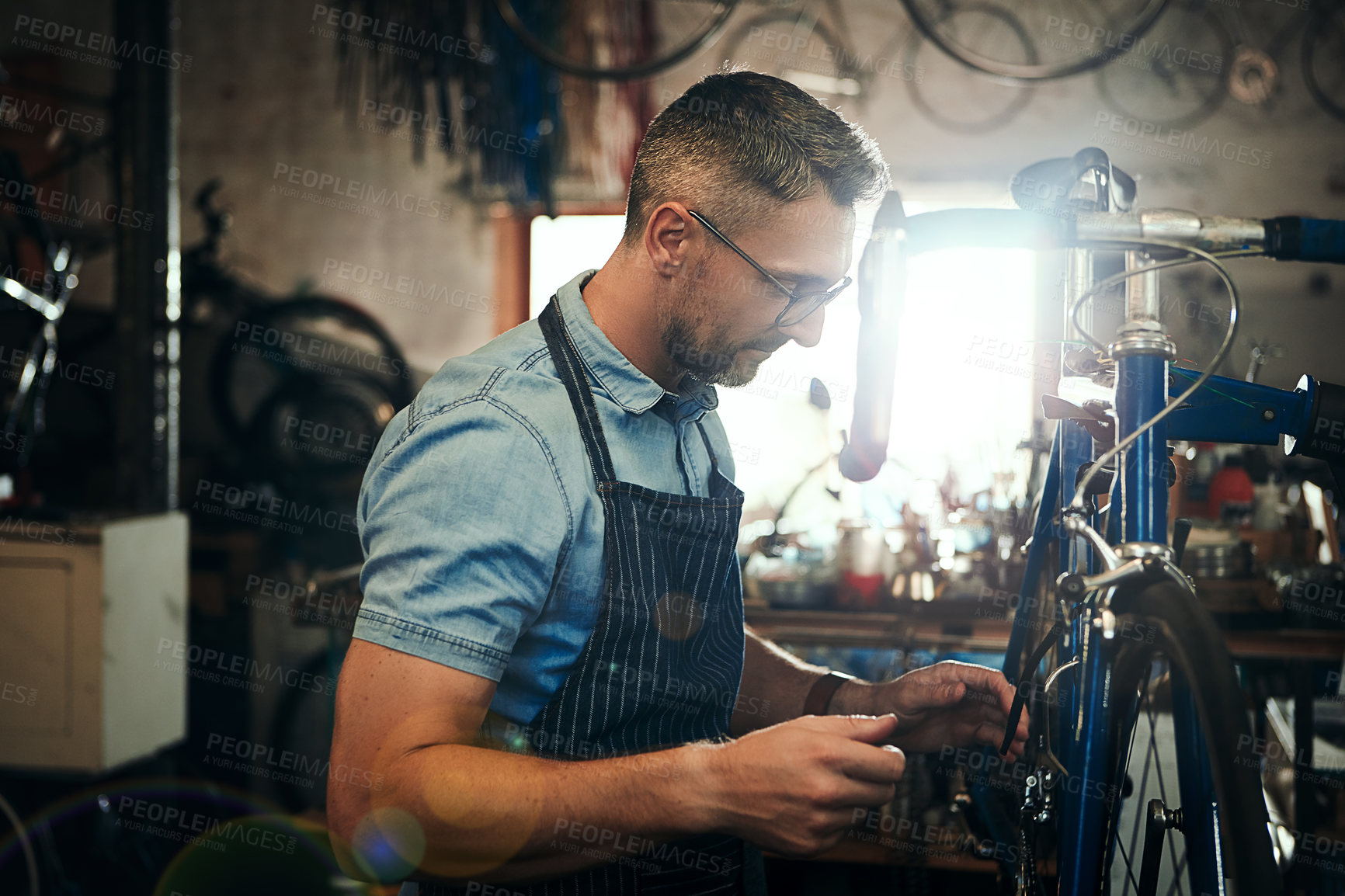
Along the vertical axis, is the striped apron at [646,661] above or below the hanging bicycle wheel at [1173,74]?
below

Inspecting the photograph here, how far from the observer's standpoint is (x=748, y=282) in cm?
128

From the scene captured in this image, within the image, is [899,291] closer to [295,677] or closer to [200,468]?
[295,677]

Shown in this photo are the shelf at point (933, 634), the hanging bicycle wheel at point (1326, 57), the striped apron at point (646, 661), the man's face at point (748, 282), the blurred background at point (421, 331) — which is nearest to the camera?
the striped apron at point (646, 661)

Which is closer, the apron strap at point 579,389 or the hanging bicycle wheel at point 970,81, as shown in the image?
the apron strap at point 579,389

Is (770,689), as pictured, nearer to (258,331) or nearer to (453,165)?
(258,331)

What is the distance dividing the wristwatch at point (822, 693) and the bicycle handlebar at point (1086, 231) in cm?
76

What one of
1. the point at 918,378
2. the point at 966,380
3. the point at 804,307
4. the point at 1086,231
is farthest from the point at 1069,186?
the point at 966,380

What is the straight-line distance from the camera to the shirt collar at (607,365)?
4.11 feet

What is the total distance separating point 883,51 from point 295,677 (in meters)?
3.66

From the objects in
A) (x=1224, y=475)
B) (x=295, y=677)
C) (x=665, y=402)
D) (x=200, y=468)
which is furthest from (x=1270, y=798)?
(x=200, y=468)

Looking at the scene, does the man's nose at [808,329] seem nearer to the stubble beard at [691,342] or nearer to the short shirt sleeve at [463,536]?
the stubble beard at [691,342]

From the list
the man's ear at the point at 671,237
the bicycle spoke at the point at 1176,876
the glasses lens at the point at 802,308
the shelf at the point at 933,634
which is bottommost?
the bicycle spoke at the point at 1176,876

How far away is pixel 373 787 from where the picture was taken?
3.14 feet

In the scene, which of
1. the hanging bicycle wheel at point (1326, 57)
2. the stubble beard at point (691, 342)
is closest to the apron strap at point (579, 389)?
the stubble beard at point (691, 342)
